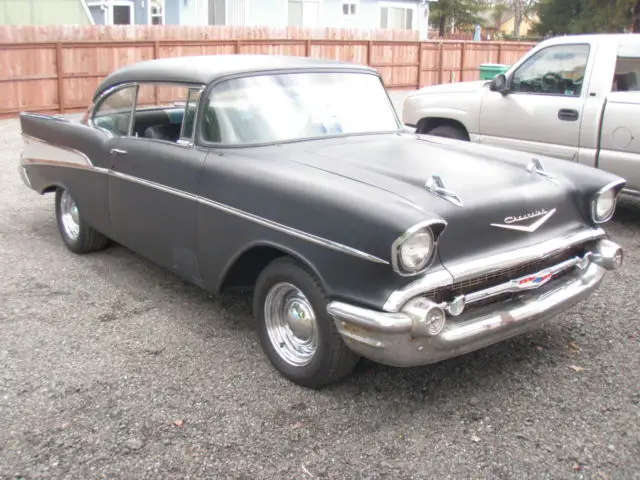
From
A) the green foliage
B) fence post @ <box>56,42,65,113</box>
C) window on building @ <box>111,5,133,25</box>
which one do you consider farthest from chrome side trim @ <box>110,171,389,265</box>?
the green foliage

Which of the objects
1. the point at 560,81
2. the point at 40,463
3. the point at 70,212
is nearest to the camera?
the point at 40,463

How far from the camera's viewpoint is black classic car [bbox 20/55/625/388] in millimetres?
3242

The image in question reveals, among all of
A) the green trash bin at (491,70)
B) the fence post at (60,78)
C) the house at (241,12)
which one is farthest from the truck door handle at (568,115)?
the house at (241,12)

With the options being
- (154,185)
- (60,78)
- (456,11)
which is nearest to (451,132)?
(154,185)

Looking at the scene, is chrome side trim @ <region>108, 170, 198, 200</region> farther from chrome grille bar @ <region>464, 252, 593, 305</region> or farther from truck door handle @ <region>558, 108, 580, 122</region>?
truck door handle @ <region>558, 108, 580, 122</region>

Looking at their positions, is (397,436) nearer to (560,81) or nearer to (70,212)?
(70,212)

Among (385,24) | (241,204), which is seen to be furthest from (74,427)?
(385,24)

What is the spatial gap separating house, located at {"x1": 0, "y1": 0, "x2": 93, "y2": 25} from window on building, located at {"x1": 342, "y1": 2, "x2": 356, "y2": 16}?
1072 cm

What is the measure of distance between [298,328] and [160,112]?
2304 mm

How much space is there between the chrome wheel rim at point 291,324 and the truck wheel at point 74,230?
2411mm

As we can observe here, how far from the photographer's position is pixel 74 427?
3.31 m

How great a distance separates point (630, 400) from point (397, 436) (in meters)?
1.23

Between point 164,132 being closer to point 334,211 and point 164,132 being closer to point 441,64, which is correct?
point 334,211

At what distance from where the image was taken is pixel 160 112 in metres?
5.24
